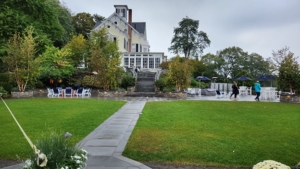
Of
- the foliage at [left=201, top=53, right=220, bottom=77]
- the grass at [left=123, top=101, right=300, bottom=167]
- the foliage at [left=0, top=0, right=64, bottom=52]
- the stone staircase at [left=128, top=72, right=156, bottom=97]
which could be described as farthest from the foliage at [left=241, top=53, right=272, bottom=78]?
the grass at [left=123, top=101, right=300, bottom=167]

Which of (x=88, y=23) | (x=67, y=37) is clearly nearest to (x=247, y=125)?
(x=67, y=37)

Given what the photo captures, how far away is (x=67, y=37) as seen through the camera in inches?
1500

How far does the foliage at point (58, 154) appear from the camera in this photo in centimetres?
278

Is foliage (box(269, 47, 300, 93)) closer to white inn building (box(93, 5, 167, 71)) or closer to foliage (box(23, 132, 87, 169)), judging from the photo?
white inn building (box(93, 5, 167, 71))

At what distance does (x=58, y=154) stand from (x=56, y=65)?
26.1 meters

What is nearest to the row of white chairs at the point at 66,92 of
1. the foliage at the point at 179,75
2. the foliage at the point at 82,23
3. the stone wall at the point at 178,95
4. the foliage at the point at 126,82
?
the foliage at the point at 126,82

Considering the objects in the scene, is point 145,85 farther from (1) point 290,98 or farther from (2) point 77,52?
(1) point 290,98

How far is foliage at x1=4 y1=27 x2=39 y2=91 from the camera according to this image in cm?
1980

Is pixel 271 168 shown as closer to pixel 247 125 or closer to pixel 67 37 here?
pixel 247 125

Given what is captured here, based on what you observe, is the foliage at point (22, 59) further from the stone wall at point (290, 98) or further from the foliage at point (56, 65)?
the stone wall at point (290, 98)

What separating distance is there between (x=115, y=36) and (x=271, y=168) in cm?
4063

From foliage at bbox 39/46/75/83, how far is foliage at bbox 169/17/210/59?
98.1 ft

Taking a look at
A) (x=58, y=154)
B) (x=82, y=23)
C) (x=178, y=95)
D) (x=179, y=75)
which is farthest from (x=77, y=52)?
(x=58, y=154)

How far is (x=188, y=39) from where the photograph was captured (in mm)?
54281
